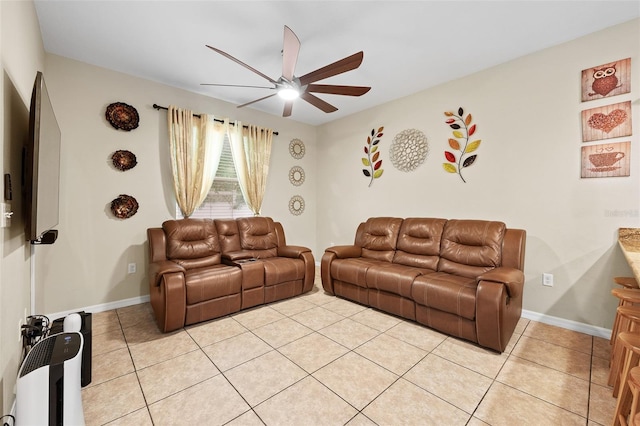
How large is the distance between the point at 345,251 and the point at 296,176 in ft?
6.69

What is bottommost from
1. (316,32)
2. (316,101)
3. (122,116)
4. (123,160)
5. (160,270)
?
(160,270)

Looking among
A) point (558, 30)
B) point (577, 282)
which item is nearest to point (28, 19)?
point (558, 30)

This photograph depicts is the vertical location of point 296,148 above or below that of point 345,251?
above

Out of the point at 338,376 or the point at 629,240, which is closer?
the point at 338,376

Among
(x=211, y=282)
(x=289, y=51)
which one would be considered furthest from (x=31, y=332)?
(x=289, y=51)

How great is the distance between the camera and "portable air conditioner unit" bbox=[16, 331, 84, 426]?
A: 1136mm

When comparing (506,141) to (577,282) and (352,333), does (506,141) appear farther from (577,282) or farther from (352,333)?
(352,333)

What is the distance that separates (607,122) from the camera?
2449 millimetres

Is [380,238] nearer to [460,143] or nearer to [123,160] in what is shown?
[460,143]

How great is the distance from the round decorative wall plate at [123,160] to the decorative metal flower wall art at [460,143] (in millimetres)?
4016

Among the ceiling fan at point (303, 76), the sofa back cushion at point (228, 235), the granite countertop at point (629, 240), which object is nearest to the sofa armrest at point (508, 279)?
the granite countertop at point (629, 240)

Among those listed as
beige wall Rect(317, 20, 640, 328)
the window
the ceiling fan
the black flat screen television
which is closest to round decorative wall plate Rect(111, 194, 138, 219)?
the window

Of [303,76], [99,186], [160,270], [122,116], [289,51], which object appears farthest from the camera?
[122,116]

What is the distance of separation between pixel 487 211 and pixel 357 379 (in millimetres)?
2514
